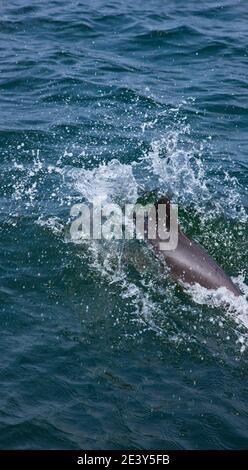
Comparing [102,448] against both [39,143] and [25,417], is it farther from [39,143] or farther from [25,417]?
[39,143]

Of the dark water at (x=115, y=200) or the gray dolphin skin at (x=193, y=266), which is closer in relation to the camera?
the dark water at (x=115, y=200)

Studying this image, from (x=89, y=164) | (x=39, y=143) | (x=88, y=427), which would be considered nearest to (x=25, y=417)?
(x=88, y=427)

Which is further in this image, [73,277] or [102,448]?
[73,277]

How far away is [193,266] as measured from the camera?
7.81m

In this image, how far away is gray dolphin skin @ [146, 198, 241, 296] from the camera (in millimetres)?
7695

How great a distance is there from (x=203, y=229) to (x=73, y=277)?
1.99m

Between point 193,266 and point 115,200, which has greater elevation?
point 115,200

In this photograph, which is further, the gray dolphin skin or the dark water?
the gray dolphin skin

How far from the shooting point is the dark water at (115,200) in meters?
6.24

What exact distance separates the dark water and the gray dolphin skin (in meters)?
0.14

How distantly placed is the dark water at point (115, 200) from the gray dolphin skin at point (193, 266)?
0.14m

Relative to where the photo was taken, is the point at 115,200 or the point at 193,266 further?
the point at 115,200

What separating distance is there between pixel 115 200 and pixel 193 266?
2.09 meters

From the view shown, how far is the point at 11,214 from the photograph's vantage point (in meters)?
9.17
